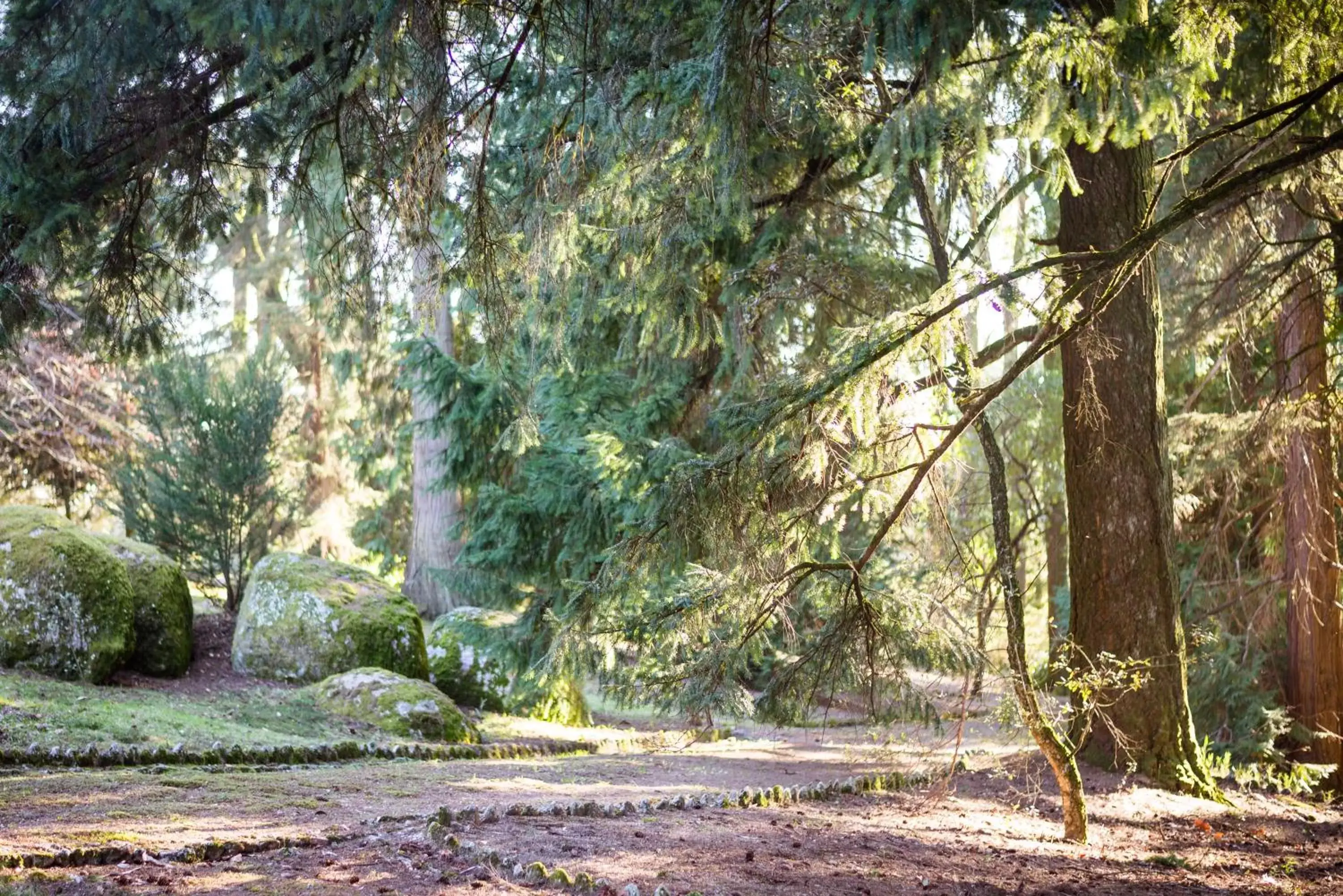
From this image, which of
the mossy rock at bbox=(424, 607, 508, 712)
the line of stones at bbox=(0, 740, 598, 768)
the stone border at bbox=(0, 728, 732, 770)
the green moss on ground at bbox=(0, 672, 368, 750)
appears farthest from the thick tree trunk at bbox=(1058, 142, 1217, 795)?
the mossy rock at bbox=(424, 607, 508, 712)

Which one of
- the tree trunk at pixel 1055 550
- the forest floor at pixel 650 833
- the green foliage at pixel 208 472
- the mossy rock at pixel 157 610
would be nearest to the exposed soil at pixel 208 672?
the mossy rock at pixel 157 610

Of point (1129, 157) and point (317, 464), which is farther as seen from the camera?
point (317, 464)

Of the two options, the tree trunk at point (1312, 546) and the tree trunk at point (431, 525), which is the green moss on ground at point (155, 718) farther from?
the tree trunk at point (1312, 546)

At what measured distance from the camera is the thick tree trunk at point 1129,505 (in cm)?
742

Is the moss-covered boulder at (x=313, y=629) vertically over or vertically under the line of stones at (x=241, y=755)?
over

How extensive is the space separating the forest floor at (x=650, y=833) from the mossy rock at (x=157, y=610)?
1299 mm

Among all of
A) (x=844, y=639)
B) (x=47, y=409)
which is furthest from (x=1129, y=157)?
(x=47, y=409)

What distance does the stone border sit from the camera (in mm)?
6168

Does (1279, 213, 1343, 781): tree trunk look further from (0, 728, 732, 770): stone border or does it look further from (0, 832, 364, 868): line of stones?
(0, 832, 364, 868): line of stones

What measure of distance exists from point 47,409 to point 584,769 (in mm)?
11372

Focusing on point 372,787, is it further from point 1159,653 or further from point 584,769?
point 1159,653

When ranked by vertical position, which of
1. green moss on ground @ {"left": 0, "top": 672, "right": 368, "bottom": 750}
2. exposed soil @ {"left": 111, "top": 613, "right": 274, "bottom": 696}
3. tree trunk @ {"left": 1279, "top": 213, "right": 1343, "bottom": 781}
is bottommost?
green moss on ground @ {"left": 0, "top": 672, "right": 368, "bottom": 750}

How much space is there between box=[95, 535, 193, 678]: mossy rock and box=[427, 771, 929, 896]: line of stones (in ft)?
19.0

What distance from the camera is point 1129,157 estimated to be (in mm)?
7652
